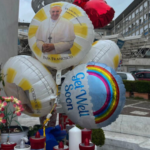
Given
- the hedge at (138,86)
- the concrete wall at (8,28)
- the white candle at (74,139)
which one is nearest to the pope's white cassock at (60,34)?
the white candle at (74,139)

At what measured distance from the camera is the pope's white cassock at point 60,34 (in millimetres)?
2484

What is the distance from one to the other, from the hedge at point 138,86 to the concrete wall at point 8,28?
8.53 meters

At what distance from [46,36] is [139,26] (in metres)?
45.1

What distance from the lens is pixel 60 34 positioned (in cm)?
248

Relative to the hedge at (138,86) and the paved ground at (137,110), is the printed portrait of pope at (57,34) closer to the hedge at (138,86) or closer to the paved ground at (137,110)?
the paved ground at (137,110)

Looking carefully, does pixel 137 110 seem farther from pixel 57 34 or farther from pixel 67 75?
pixel 57 34

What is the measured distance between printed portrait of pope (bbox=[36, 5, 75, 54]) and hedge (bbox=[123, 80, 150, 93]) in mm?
9596

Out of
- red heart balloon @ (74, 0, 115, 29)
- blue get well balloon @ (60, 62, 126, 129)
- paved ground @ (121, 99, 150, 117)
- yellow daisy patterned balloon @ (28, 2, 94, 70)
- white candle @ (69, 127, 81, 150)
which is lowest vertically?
paved ground @ (121, 99, 150, 117)

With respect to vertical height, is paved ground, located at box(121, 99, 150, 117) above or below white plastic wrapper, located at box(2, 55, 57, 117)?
below

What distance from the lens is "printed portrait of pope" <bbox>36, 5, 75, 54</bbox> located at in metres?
2.49

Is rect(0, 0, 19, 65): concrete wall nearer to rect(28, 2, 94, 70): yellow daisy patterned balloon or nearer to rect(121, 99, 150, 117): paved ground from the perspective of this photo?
rect(28, 2, 94, 70): yellow daisy patterned balloon

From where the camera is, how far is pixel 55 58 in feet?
8.37

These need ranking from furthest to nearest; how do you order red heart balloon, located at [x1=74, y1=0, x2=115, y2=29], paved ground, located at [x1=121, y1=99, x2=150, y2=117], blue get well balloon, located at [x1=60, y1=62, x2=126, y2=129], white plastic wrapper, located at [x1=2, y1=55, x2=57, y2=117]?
paved ground, located at [x1=121, y1=99, x2=150, y2=117] < red heart balloon, located at [x1=74, y1=0, x2=115, y2=29] < white plastic wrapper, located at [x1=2, y1=55, x2=57, y2=117] < blue get well balloon, located at [x1=60, y1=62, x2=126, y2=129]

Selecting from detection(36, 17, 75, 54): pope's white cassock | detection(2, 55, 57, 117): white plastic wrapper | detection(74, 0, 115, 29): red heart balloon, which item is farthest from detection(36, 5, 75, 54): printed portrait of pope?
detection(74, 0, 115, 29): red heart balloon
